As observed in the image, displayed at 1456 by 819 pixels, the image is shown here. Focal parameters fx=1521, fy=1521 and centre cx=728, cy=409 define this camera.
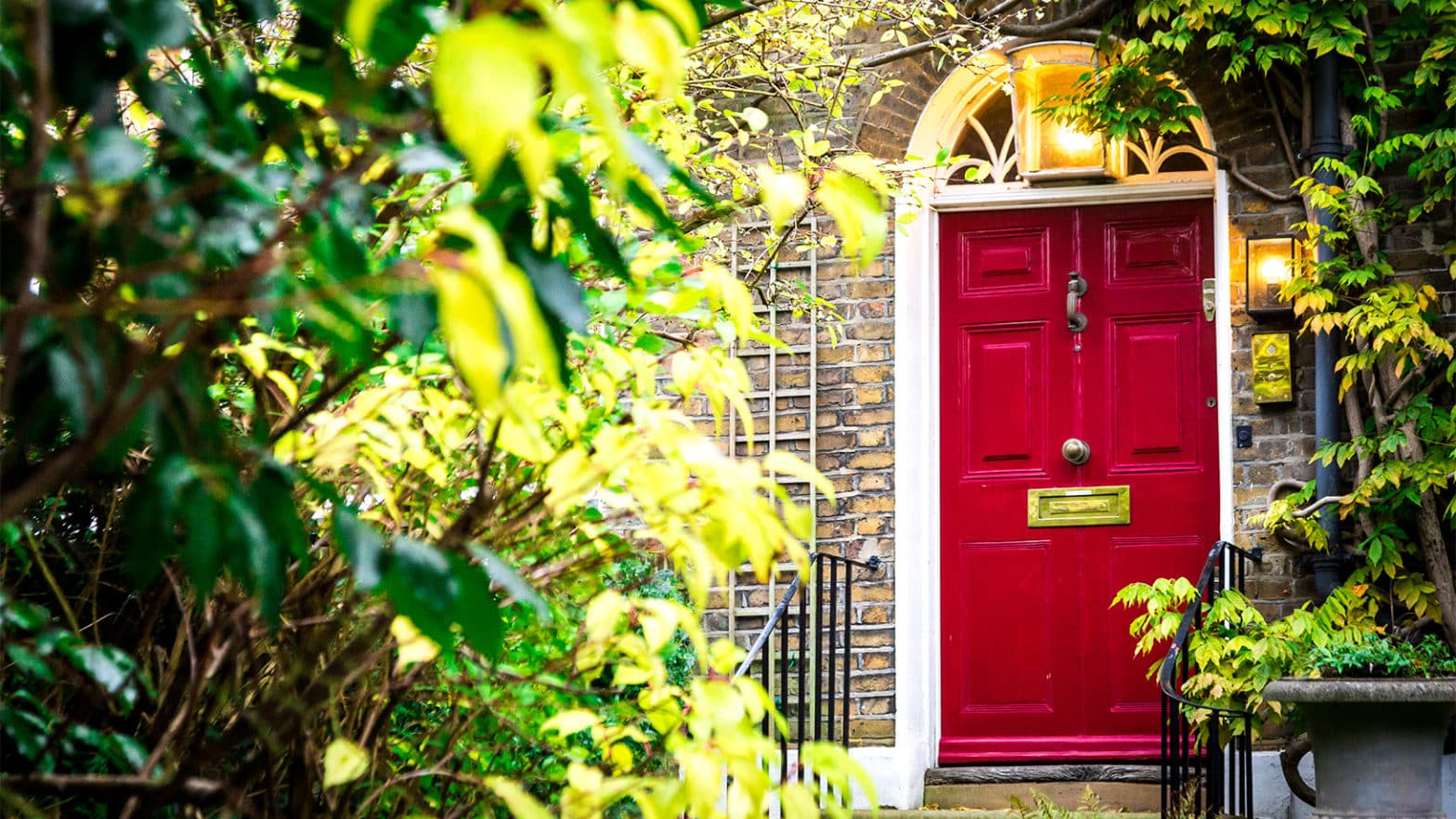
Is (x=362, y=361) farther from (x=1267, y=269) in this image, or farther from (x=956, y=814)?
(x=1267, y=269)

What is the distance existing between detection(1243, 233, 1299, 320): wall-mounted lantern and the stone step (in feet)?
5.76

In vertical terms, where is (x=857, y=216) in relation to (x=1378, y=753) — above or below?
above

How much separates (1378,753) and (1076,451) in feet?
6.27

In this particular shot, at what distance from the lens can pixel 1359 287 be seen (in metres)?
5.48

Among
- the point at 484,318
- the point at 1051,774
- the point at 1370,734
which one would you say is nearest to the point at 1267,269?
the point at 1370,734

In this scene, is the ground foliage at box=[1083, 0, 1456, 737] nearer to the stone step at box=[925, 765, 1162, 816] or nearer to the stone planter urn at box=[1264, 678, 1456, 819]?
the stone planter urn at box=[1264, 678, 1456, 819]

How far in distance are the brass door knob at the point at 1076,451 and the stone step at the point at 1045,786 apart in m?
1.19

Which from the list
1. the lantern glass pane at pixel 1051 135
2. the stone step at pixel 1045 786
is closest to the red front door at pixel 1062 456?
the stone step at pixel 1045 786

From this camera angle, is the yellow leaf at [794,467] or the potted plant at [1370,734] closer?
the yellow leaf at [794,467]

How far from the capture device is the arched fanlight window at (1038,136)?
19.8 feet

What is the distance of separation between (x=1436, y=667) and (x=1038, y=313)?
212cm

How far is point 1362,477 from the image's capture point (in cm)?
533

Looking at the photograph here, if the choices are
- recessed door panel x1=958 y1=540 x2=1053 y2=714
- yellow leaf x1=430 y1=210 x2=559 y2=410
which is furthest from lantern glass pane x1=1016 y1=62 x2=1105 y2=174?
yellow leaf x1=430 y1=210 x2=559 y2=410

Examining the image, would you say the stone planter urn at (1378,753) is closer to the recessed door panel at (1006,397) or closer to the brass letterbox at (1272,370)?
the brass letterbox at (1272,370)
